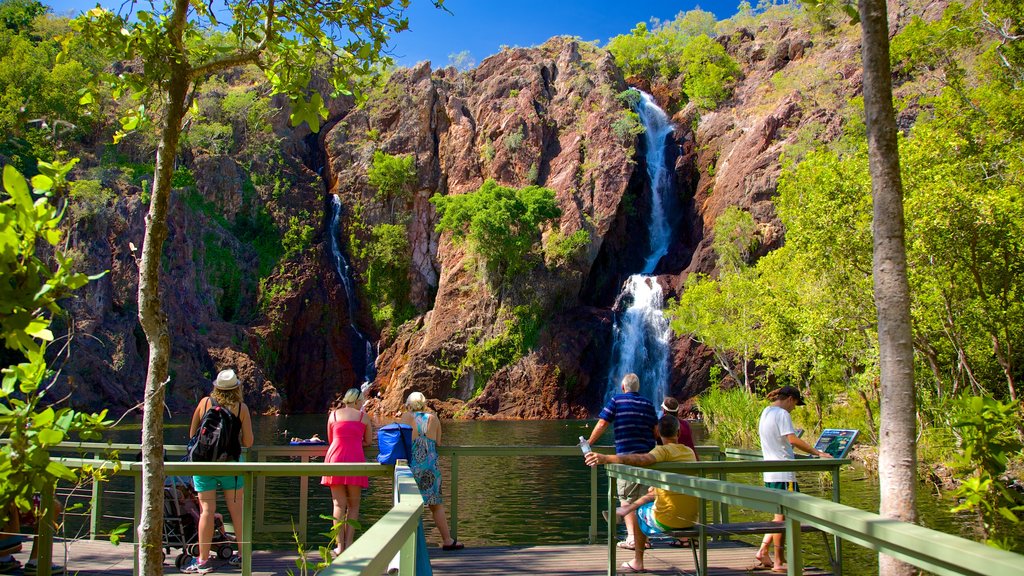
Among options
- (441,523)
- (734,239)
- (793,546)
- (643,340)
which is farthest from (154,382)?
(643,340)

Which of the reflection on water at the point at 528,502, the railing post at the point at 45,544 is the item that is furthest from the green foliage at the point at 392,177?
the railing post at the point at 45,544

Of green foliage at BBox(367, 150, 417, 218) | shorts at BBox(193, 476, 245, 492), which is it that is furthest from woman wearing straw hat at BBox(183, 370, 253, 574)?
green foliage at BBox(367, 150, 417, 218)

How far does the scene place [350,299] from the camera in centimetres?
5503

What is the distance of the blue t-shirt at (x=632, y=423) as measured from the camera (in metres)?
7.22

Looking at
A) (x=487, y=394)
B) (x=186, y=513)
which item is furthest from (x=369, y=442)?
(x=487, y=394)

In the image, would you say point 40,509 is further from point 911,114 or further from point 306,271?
point 306,271

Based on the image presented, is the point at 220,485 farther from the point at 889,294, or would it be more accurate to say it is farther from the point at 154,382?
the point at 889,294

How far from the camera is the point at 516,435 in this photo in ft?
106

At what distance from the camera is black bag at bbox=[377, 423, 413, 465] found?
6.82m

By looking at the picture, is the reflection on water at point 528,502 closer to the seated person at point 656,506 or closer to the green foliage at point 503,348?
the seated person at point 656,506

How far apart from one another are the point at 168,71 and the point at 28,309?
290 centimetres

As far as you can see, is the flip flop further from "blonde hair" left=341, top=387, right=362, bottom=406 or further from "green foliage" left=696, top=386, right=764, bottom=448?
"green foliage" left=696, top=386, right=764, bottom=448

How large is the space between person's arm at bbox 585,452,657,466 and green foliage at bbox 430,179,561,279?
136ft

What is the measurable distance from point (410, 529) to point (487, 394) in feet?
144
